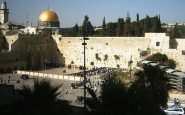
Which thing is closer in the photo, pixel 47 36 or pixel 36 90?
pixel 36 90

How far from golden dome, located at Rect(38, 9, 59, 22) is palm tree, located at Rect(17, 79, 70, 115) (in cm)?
3631

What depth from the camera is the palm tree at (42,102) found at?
7.09 m

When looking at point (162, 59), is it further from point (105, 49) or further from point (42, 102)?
point (42, 102)

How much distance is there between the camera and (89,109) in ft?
27.2

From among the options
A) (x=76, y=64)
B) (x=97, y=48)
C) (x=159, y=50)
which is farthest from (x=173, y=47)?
(x=76, y=64)

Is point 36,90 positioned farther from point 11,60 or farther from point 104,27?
point 104,27

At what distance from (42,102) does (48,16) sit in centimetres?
3683

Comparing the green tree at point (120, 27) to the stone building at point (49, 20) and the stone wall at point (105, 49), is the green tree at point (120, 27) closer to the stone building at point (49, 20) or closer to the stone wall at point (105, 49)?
the stone wall at point (105, 49)

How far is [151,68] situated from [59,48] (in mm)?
25591

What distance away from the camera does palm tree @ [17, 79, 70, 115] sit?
709cm

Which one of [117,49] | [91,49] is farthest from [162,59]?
[91,49]

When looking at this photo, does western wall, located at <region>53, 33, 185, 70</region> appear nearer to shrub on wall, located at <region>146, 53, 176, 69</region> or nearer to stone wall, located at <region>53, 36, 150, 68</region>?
stone wall, located at <region>53, 36, 150, 68</region>

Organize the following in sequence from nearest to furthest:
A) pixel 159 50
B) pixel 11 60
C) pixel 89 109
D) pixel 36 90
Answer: pixel 36 90 → pixel 89 109 → pixel 159 50 → pixel 11 60

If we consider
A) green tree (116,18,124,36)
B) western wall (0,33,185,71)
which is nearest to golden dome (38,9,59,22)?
western wall (0,33,185,71)
